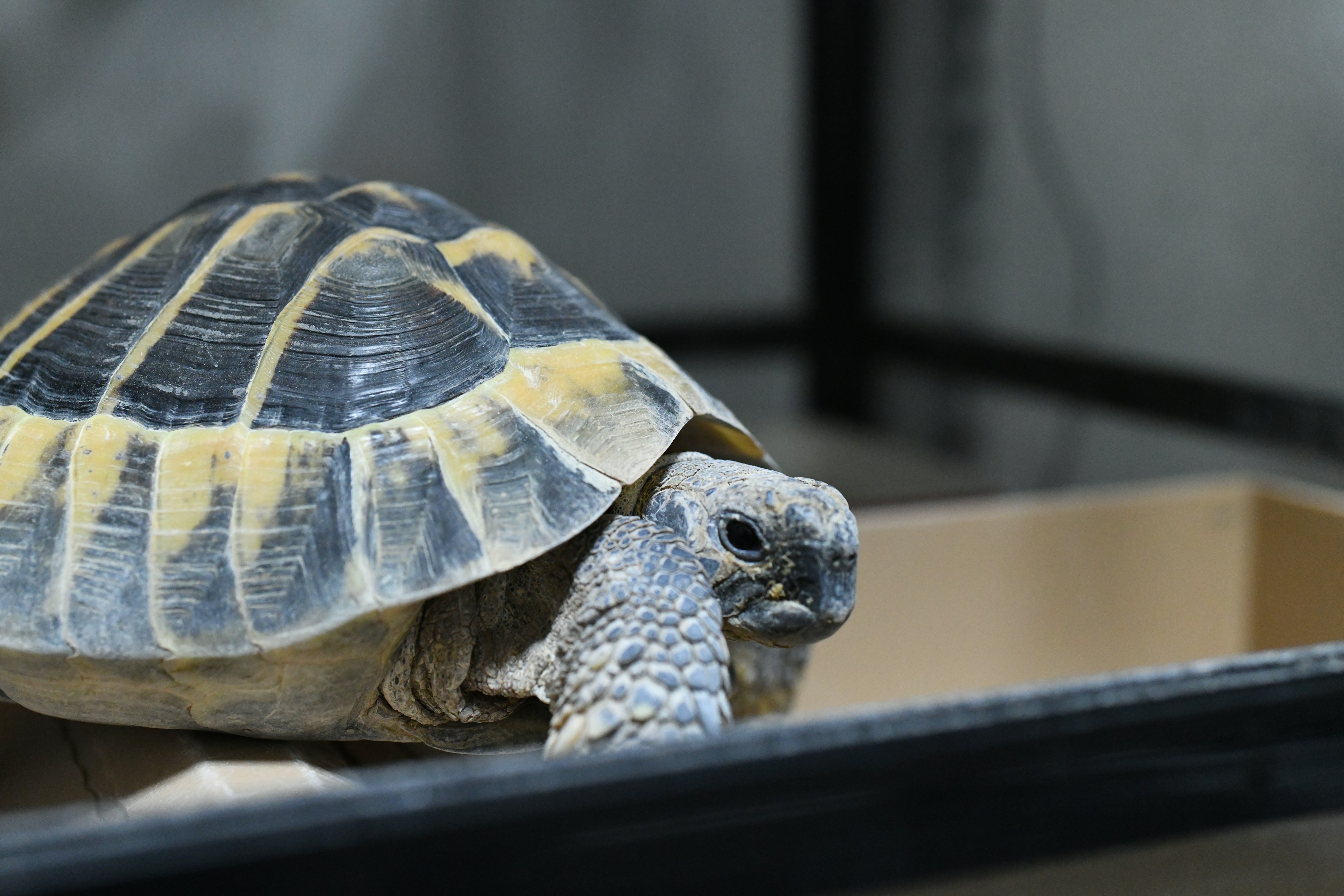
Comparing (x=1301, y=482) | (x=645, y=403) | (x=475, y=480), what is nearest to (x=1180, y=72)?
(x=1301, y=482)

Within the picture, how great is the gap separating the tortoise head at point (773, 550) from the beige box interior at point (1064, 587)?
0.73m

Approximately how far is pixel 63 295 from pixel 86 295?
7 cm

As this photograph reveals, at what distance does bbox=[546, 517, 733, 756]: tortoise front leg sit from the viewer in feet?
3.11

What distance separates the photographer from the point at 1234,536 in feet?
6.32

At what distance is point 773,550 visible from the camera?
3.43 ft

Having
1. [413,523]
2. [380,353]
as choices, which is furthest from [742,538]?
[380,353]

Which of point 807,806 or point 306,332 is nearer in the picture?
point 807,806

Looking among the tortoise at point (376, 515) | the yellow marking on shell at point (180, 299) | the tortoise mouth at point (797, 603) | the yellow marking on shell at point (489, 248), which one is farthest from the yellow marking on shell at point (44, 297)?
the tortoise mouth at point (797, 603)

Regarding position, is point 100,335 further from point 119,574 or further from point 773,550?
point 773,550

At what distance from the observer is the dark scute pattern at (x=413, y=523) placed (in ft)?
3.32

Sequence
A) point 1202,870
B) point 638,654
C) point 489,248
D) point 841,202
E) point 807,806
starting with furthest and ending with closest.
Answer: point 841,202, point 489,248, point 638,654, point 1202,870, point 807,806

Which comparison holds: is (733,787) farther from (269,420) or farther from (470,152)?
(470,152)

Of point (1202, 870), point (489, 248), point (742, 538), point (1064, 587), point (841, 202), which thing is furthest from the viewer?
point (841, 202)

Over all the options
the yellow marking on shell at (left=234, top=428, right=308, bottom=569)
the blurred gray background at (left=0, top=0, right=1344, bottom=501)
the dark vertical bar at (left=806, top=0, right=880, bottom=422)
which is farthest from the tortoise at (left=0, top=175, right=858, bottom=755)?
the dark vertical bar at (left=806, top=0, right=880, bottom=422)
